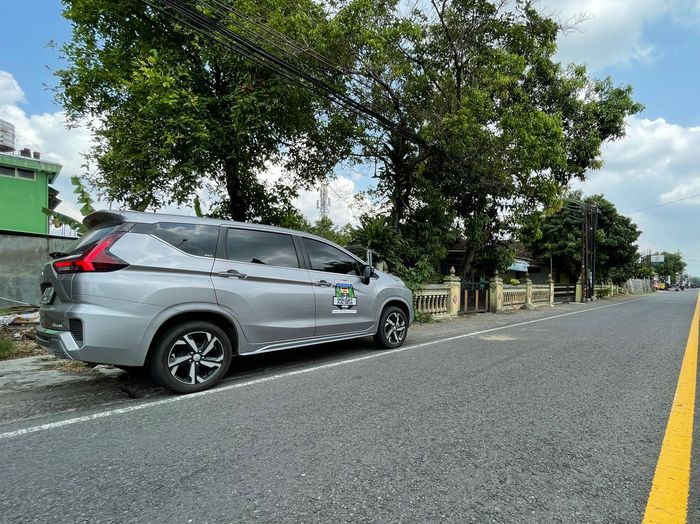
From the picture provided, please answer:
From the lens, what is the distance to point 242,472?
8.61ft

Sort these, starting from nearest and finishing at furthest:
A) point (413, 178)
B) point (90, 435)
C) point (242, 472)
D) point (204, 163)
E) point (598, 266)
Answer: point (242, 472) < point (90, 435) < point (204, 163) < point (413, 178) < point (598, 266)

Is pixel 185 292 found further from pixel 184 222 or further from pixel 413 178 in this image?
pixel 413 178

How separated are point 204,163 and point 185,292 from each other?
6.73m

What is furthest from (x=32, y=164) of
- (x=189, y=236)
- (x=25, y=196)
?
(x=189, y=236)

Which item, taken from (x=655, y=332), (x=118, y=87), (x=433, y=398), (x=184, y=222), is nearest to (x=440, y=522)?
(x=433, y=398)

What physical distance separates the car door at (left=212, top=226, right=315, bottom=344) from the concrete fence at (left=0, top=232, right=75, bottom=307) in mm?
8415

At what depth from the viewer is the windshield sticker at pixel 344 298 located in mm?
5879

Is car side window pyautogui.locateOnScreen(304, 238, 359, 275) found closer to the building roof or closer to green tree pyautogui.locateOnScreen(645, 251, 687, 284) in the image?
the building roof

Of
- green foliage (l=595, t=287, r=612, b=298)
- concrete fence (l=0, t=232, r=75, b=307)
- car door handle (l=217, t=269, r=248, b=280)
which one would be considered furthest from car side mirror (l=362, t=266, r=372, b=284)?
green foliage (l=595, t=287, r=612, b=298)

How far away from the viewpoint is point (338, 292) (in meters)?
5.90

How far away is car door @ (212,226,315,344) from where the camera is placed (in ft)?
15.4

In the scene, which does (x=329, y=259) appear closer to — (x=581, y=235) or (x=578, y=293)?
(x=578, y=293)

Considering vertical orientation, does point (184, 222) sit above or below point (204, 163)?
below

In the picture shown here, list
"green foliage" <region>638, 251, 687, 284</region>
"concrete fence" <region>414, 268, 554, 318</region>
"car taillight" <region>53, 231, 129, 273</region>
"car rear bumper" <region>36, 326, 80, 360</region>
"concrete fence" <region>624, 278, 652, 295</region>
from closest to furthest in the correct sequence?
"car rear bumper" <region>36, 326, 80, 360</region>, "car taillight" <region>53, 231, 129, 273</region>, "concrete fence" <region>414, 268, 554, 318</region>, "concrete fence" <region>624, 278, 652, 295</region>, "green foliage" <region>638, 251, 687, 284</region>
